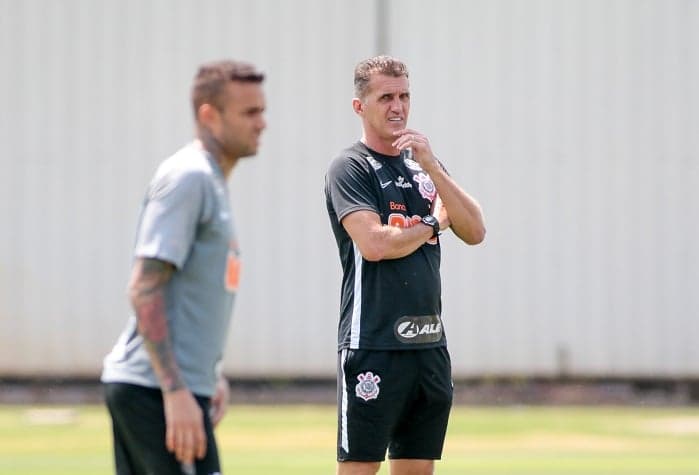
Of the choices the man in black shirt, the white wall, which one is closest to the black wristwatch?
the man in black shirt

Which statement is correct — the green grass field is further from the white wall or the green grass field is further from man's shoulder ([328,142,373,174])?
man's shoulder ([328,142,373,174])

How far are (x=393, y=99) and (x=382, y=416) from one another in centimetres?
149

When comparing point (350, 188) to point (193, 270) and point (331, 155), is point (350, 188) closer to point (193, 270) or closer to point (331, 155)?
point (193, 270)

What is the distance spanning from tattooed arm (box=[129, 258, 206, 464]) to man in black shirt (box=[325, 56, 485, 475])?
5.70ft

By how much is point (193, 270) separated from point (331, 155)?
12781mm

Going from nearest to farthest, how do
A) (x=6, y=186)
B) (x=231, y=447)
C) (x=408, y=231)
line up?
(x=408, y=231) < (x=231, y=447) < (x=6, y=186)

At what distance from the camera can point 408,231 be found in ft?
21.4

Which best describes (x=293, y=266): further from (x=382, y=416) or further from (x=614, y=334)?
(x=382, y=416)

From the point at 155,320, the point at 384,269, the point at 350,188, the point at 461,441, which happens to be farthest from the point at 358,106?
the point at 461,441

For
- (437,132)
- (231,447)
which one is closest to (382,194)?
(231,447)

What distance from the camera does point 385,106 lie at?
6.68 m

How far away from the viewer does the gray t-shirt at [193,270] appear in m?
4.90

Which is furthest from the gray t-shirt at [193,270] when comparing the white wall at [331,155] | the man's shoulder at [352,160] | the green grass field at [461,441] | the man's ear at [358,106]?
the white wall at [331,155]

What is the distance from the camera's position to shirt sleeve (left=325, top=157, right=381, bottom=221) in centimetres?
659
